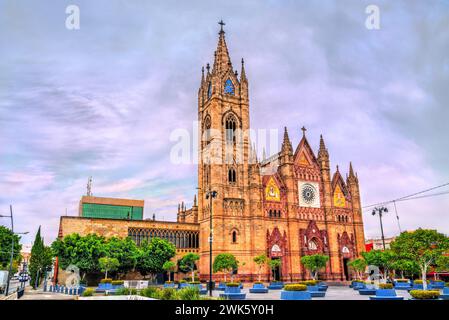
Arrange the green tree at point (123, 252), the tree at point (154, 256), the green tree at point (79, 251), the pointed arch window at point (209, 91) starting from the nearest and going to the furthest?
the green tree at point (79, 251), the green tree at point (123, 252), the tree at point (154, 256), the pointed arch window at point (209, 91)

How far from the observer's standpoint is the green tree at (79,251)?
4597cm

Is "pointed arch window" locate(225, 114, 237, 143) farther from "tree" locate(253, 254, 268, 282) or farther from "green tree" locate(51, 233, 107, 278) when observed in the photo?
"green tree" locate(51, 233, 107, 278)

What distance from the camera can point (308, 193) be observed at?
6569 centimetres

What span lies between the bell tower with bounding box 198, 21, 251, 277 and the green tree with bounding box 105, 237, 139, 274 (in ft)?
38.2

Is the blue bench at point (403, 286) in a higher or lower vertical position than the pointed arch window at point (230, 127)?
lower

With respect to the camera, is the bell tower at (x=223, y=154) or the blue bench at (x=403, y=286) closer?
the blue bench at (x=403, y=286)

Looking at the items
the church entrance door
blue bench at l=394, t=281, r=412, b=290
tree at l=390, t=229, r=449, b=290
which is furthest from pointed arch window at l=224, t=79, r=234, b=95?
tree at l=390, t=229, r=449, b=290

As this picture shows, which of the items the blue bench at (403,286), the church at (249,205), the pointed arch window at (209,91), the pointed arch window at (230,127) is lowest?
the blue bench at (403,286)

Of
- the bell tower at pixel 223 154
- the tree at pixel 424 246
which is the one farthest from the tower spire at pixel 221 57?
the tree at pixel 424 246

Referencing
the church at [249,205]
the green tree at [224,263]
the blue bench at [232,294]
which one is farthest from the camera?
the church at [249,205]

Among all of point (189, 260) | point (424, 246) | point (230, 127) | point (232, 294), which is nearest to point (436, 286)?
point (424, 246)

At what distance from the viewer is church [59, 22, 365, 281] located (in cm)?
5672

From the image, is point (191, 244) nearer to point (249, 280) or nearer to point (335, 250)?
point (249, 280)

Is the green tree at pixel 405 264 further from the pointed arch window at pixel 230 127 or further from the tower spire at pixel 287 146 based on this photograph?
the pointed arch window at pixel 230 127
